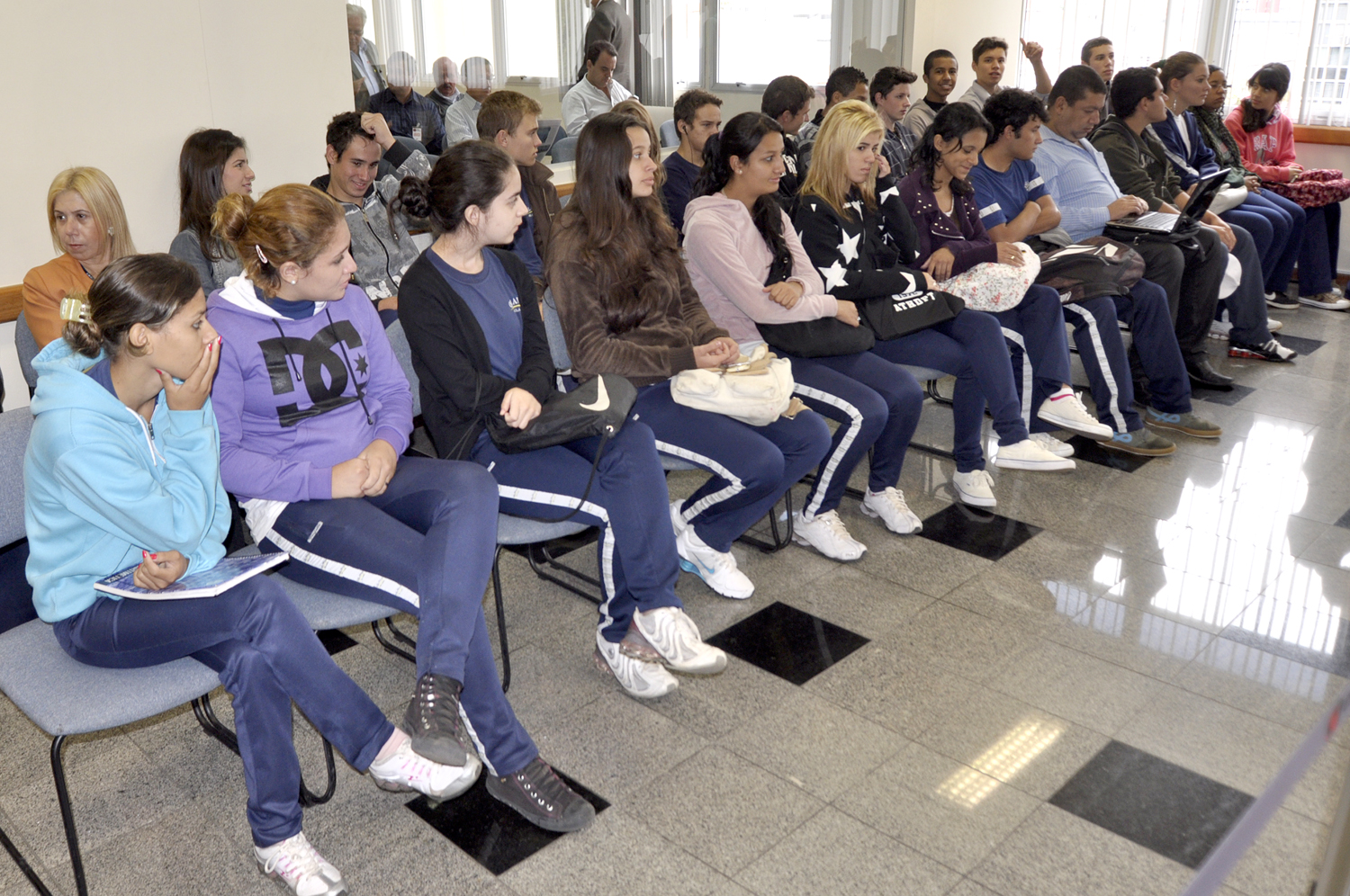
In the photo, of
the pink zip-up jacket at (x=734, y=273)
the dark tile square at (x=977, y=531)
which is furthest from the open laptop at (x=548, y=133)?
the dark tile square at (x=977, y=531)

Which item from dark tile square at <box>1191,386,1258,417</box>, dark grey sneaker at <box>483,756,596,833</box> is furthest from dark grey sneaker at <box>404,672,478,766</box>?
dark tile square at <box>1191,386,1258,417</box>

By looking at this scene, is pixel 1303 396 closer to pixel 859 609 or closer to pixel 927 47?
pixel 859 609

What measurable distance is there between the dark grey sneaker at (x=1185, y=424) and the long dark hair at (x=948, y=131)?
125 centimetres

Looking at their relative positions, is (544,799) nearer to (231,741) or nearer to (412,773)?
(412,773)

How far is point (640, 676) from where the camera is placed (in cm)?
231

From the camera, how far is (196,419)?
1.81m

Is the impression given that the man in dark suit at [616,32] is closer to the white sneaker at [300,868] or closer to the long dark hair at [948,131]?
the long dark hair at [948,131]

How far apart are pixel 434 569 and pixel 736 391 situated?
3.27 ft

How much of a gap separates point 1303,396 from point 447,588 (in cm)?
402

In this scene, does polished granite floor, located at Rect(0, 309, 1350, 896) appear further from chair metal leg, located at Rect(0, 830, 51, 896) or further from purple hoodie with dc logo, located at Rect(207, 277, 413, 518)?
purple hoodie with dc logo, located at Rect(207, 277, 413, 518)

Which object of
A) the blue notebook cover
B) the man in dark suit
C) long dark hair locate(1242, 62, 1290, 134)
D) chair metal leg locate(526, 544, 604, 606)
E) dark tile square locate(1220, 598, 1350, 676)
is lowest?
dark tile square locate(1220, 598, 1350, 676)

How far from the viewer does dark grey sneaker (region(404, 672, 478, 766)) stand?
177 centimetres

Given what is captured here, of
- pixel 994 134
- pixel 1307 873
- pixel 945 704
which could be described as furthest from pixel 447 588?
pixel 994 134

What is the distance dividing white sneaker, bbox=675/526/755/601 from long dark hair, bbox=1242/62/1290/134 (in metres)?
5.42
